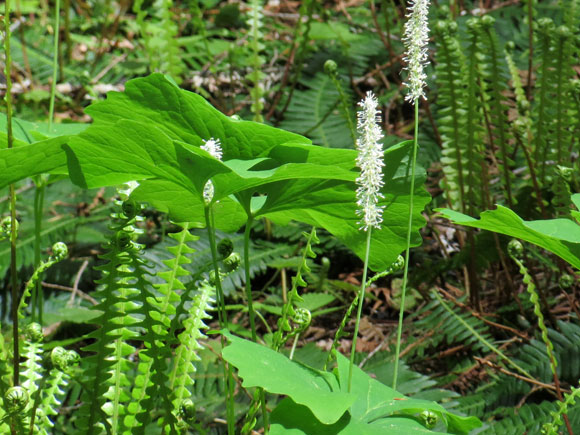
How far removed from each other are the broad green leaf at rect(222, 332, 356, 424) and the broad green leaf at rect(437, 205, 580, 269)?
0.30 metres

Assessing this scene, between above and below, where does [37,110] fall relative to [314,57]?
below

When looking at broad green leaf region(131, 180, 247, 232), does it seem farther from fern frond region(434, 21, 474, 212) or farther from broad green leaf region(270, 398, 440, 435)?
fern frond region(434, 21, 474, 212)

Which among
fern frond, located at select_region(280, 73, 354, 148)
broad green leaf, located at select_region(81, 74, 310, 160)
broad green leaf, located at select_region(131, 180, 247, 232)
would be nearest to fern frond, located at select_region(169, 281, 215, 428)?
broad green leaf, located at select_region(131, 180, 247, 232)

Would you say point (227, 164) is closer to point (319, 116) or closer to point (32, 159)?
point (32, 159)

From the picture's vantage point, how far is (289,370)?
82 centimetres

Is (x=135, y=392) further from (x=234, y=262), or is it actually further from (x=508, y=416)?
(x=508, y=416)

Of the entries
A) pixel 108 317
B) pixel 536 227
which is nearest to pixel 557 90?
pixel 536 227

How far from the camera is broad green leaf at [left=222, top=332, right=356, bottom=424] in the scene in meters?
0.71

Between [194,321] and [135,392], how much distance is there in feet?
0.49

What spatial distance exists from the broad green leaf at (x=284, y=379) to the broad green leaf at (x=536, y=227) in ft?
1.00

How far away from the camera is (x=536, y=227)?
96cm

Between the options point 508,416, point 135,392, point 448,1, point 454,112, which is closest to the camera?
point 135,392

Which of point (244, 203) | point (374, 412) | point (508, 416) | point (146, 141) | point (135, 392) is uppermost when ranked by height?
point (146, 141)

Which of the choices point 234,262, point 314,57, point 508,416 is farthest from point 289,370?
point 314,57
